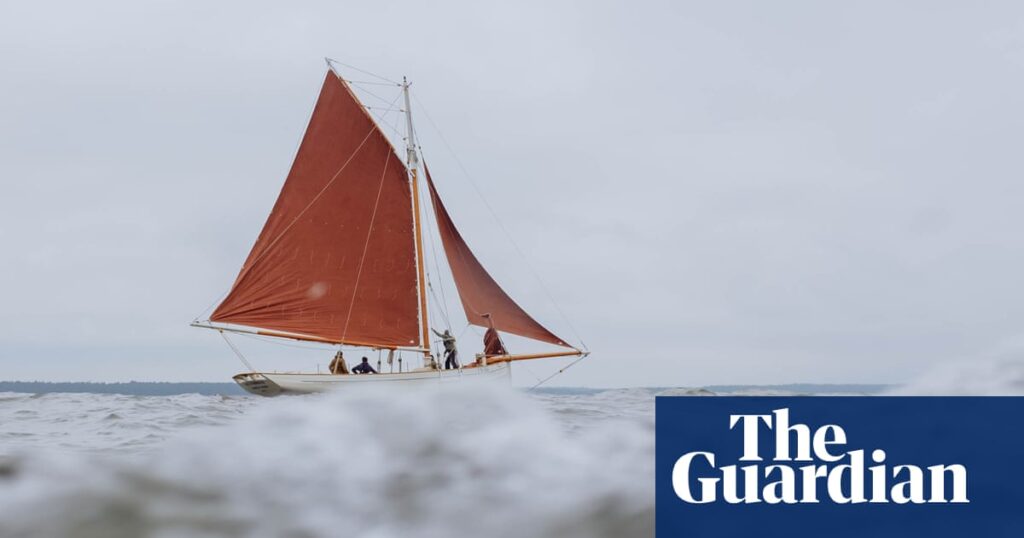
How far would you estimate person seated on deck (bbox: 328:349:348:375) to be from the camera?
35.8 metres

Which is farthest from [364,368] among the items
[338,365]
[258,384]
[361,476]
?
[361,476]

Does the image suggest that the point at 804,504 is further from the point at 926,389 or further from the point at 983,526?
the point at 926,389

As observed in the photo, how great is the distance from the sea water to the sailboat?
2515cm

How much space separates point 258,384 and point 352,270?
5.58m

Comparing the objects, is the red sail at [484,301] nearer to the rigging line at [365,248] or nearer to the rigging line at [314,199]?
the rigging line at [365,248]

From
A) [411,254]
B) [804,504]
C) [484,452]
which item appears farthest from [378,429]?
[411,254]

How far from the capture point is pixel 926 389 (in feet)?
27.5

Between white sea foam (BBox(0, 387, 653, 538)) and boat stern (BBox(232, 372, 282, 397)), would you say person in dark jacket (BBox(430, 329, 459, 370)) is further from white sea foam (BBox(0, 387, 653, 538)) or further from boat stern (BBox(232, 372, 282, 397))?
white sea foam (BBox(0, 387, 653, 538))

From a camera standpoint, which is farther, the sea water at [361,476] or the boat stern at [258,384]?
the boat stern at [258,384]

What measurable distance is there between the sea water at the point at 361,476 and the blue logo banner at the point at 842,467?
1.20 feet

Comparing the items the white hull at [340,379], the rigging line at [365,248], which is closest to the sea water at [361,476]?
the white hull at [340,379]

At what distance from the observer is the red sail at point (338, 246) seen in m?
34.0

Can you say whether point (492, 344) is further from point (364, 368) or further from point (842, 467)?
point (842, 467)

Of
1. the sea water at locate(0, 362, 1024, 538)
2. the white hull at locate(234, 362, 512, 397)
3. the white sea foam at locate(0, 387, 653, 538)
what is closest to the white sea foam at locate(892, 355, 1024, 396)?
the sea water at locate(0, 362, 1024, 538)
